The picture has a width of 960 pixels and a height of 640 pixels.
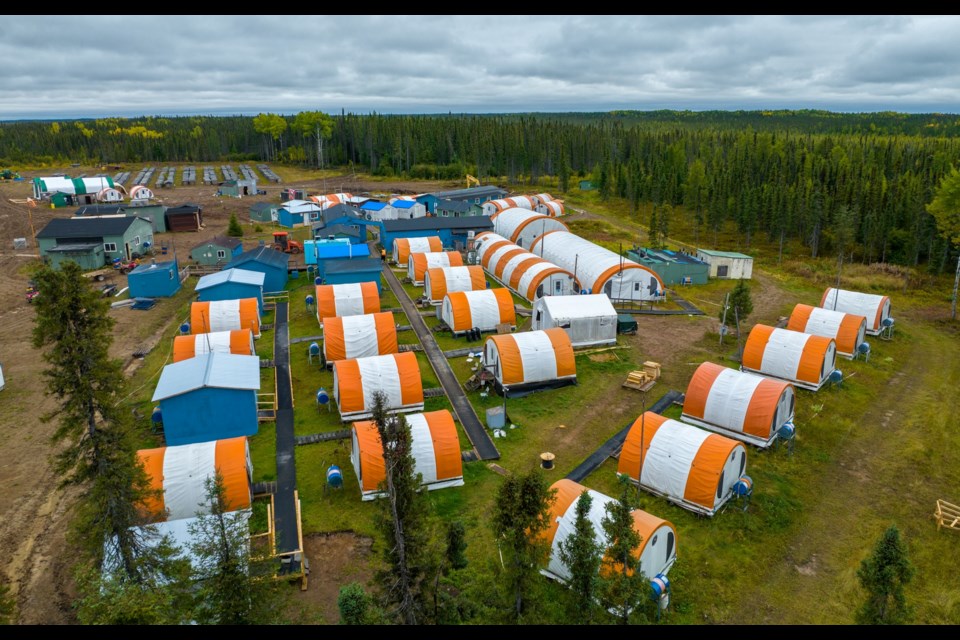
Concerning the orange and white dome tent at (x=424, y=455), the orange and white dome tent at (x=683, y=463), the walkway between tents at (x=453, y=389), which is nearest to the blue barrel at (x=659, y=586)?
the orange and white dome tent at (x=683, y=463)

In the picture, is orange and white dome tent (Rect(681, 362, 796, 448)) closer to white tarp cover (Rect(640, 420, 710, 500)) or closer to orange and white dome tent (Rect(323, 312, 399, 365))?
white tarp cover (Rect(640, 420, 710, 500))

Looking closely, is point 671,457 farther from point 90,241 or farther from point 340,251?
point 90,241

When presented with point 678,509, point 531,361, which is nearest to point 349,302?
point 531,361

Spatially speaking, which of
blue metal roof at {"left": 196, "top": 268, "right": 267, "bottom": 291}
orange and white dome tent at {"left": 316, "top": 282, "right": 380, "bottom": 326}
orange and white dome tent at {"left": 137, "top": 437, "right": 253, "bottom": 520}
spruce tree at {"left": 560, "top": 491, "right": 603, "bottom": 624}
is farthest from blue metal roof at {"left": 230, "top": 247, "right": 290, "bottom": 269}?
spruce tree at {"left": 560, "top": 491, "right": 603, "bottom": 624}

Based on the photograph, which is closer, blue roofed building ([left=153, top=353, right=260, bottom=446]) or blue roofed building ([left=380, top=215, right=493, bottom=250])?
blue roofed building ([left=153, top=353, right=260, bottom=446])

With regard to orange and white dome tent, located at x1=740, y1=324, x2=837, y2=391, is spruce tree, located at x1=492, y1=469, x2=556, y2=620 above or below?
above

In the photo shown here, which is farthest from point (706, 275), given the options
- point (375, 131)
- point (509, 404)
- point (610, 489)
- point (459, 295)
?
point (375, 131)

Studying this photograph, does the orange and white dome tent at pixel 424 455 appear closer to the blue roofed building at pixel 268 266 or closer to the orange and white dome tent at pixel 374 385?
the orange and white dome tent at pixel 374 385
